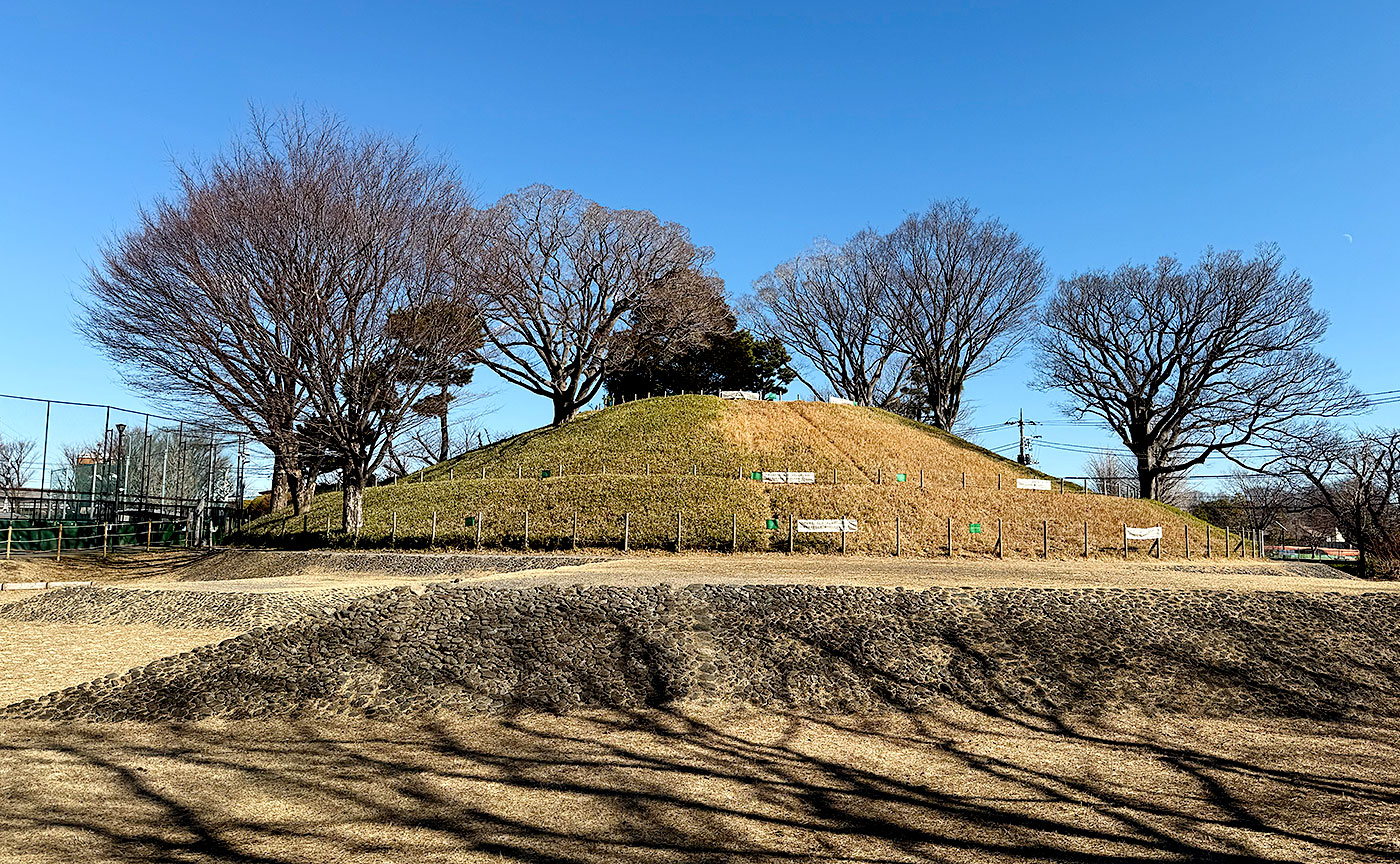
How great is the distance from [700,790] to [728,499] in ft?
64.7

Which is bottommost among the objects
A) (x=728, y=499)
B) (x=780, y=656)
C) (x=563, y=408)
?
(x=780, y=656)

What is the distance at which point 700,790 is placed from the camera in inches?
253

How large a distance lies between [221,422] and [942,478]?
23.9 meters

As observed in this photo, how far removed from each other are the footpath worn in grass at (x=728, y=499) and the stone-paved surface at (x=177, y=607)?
386 inches

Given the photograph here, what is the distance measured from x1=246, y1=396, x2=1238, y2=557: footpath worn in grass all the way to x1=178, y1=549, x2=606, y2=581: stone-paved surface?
233cm

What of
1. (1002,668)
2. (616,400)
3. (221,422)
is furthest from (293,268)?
(616,400)

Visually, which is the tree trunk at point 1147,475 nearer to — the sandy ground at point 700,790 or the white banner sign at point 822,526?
the white banner sign at point 822,526

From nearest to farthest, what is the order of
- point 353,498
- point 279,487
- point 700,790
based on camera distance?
point 700,790 < point 353,498 < point 279,487

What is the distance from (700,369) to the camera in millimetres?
50875

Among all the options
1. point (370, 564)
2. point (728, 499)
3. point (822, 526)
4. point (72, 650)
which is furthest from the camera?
point (728, 499)

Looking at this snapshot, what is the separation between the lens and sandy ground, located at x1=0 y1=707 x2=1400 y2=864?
5.36 metres

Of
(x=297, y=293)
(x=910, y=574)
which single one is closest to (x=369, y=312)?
(x=297, y=293)

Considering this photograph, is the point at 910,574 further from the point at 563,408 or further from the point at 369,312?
the point at 563,408

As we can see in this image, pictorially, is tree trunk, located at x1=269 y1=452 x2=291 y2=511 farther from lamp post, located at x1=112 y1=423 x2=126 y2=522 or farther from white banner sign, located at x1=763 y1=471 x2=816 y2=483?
white banner sign, located at x1=763 y1=471 x2=816 y2=483
